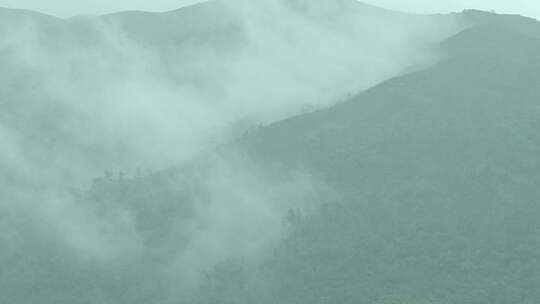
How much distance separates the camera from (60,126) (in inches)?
3061

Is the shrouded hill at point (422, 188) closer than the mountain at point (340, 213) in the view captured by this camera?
Yes

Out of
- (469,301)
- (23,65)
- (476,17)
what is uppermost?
(469,301)

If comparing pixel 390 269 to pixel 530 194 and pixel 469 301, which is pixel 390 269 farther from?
pixel 530 194

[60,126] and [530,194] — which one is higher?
[530,194]


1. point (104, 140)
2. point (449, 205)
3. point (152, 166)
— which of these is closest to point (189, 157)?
point (152, 166)

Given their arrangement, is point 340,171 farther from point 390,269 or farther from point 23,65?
point 23,65

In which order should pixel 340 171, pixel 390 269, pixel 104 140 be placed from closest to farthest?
pixel 390 269, pixel 340 171, pixel 104 140

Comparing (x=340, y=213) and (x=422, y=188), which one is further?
(x=422, y=188)

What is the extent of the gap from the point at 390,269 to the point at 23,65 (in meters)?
39.4

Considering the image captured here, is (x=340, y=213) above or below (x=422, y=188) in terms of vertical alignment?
below

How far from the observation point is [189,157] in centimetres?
7150

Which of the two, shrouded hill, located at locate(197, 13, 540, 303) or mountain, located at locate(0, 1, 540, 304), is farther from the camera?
mountain, located at locate(0, 1, 540, 304)

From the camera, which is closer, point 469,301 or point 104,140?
point 469,301

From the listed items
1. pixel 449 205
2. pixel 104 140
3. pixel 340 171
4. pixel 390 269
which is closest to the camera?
pixel 390 269
